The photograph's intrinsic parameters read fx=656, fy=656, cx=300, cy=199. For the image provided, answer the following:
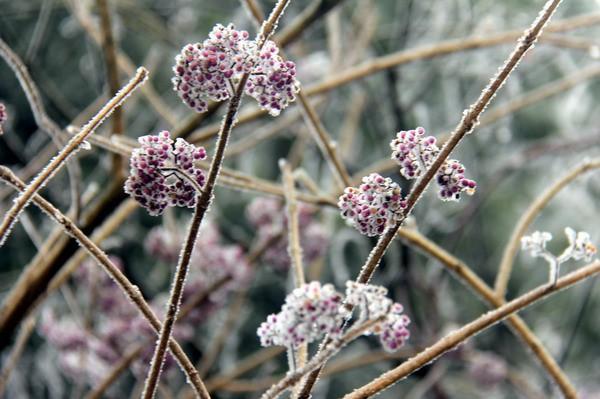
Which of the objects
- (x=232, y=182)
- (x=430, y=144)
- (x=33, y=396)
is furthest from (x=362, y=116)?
(x=430, y=144)

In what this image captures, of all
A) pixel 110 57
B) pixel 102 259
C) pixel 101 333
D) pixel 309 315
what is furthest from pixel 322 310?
pixel 101 333

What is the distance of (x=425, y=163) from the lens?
30 cm

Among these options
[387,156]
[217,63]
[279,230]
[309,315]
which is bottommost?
[309,315]

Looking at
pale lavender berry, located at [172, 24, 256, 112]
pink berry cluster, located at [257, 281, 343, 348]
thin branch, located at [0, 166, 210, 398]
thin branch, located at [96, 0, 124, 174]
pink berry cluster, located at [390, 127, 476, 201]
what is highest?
thin branch, located at [96, 0, 124, 174]

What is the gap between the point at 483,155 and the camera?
1.48m

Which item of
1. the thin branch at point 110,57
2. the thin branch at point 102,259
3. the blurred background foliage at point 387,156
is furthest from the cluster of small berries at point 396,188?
the blurred background foliage at point 387,156

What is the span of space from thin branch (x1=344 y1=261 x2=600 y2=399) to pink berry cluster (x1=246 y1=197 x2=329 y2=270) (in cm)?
53

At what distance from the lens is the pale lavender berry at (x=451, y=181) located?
11.6 inches

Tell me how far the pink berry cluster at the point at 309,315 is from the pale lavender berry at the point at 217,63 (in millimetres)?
94

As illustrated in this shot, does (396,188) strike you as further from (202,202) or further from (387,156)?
(387,156)

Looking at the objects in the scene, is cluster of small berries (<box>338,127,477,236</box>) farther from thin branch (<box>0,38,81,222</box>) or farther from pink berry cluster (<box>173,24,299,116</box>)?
thin branch (<box>0,38,81,222</box>)

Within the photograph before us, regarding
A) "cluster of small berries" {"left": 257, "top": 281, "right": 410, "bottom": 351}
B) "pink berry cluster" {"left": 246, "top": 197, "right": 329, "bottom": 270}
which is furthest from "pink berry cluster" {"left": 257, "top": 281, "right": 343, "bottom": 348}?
"pink berry cluster" {"left": 246, "top": 197, "right": 329, "bottom": 270}

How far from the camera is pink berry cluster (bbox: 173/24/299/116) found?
282 millimetres

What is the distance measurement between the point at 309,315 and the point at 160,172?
0.32 ft
